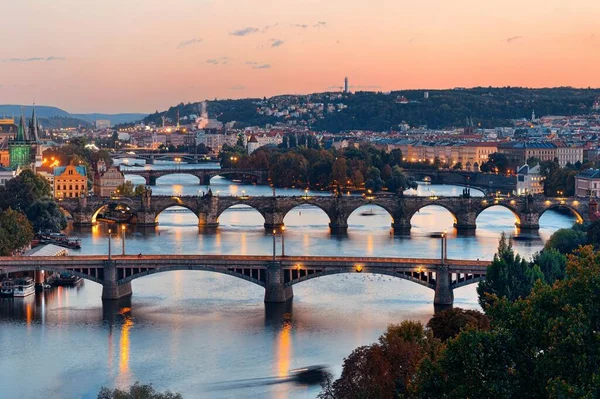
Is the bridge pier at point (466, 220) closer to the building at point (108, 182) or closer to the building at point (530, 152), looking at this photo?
the building at point (108, 182)

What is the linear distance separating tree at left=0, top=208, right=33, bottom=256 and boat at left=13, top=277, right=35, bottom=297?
8.82 feet

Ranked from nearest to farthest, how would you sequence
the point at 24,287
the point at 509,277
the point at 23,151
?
1. the point at 509,277
2. the point at 24,287
3. the point at 23,151

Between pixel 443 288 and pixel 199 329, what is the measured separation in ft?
17.1

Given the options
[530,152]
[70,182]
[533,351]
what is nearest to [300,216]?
[70,182]

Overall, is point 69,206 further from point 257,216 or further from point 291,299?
point 291,299

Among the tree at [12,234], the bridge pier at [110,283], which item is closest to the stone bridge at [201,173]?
the tree at [12,234]

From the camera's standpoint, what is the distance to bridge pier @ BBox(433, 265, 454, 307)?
86.2 ft

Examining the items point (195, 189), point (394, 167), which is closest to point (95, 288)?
point (195, 189)

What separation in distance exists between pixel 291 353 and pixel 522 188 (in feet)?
129

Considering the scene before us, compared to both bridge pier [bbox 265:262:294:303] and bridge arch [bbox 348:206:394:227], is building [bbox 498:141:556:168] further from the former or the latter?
bridge pier [bbox 265:262:294:303]

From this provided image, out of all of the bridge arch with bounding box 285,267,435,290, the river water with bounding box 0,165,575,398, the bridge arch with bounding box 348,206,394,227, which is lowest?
the river water with bounding box 0,165,575,398

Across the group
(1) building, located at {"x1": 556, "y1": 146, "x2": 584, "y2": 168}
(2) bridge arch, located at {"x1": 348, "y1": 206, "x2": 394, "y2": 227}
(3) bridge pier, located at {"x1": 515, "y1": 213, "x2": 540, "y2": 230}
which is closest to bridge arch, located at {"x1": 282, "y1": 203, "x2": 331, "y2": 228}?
(2) bridge arch, located at {"x1": 348, "y1": 206, "x2": 394, "y2": 227}

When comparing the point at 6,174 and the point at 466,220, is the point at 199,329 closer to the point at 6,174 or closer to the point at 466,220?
the point at 466,220

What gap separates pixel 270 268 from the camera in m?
26.8
